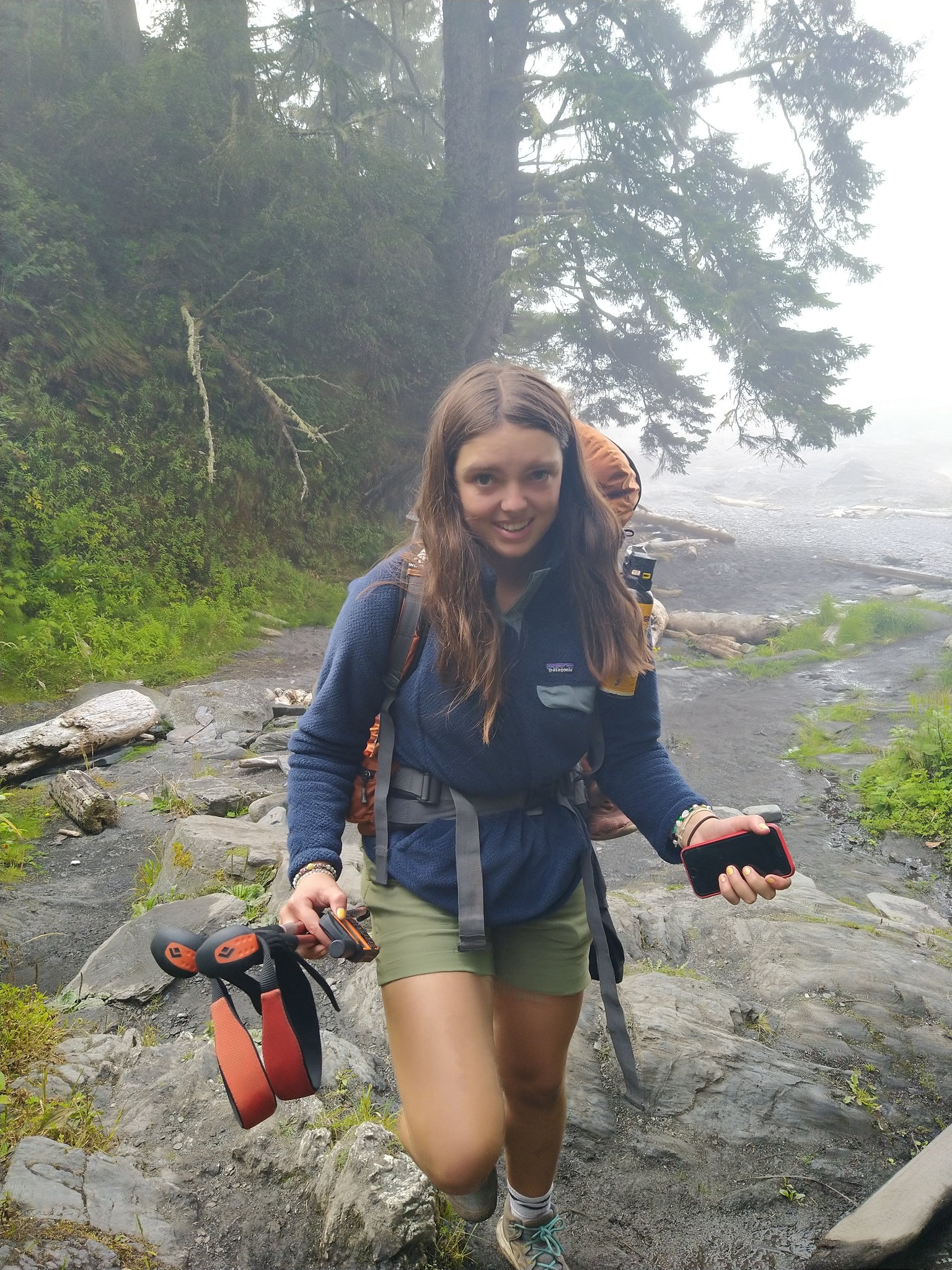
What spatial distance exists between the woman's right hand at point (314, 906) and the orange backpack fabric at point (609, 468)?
4.17ft

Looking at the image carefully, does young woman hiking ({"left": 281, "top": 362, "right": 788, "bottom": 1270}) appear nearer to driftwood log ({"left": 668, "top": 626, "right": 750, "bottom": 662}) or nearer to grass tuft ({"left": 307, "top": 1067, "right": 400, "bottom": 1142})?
grass tuft ({"left": 307, "top": 1067, "right": 400, "bottom": 1142})

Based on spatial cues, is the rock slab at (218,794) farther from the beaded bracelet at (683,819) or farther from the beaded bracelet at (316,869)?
the beaded bracelet at (683,819)

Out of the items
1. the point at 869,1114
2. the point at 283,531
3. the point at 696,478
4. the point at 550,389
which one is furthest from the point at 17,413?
the point at 696,478

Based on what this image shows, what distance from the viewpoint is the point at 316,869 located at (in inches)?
77.0

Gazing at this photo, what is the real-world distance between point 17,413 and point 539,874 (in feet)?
34.4

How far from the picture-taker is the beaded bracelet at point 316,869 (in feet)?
6.42

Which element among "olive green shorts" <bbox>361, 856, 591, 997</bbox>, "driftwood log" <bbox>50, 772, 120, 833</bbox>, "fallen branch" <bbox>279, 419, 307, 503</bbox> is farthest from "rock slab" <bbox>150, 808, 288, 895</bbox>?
"fallen branch" <bbox>279, 419, 307, 503</bbox>

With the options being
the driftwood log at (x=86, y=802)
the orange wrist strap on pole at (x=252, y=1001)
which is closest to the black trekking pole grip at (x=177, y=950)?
the orange wrist strap on pole at (x=252, y=1001)

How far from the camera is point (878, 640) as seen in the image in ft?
41.7

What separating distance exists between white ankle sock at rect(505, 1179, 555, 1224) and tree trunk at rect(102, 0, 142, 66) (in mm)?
15303

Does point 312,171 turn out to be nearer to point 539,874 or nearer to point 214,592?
point 214,592

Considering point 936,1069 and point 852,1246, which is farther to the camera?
point 936,1069

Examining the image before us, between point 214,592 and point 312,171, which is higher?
point 312,171

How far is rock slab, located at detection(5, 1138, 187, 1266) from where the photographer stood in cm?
210
